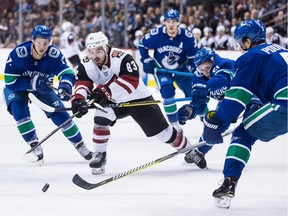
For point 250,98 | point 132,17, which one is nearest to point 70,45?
point 132,17

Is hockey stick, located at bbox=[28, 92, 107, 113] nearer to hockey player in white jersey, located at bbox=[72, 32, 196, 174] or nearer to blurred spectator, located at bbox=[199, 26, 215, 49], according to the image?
hockey player in white jersey, located at bbox=[72, 32, 196, 174]

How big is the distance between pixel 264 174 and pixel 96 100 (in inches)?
46.3

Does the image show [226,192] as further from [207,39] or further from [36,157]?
[207,39]

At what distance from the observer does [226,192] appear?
3889 mm

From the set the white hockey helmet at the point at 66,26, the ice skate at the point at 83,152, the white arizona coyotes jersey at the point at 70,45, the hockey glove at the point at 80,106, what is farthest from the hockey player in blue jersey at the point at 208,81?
the white hockey helmet at the point at 66,26

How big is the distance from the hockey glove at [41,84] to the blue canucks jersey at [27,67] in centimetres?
6

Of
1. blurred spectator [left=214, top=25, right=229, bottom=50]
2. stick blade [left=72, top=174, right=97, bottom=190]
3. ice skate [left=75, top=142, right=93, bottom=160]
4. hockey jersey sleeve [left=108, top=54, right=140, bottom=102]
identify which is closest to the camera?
stick blade [left=72, top=174, right=97, bottom=190]

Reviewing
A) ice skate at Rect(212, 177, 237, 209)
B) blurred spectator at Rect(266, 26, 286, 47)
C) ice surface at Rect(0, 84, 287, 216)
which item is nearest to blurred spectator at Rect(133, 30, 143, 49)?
blurred spectator at Rect(266, 26, 286, 47)

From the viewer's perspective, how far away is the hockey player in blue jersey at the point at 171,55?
699 cm

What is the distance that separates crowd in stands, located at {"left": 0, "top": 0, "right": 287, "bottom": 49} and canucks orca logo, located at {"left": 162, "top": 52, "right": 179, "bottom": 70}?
5553 mm

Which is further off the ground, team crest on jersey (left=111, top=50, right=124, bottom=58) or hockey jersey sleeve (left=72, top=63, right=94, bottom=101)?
team crest on jersey (left=111, top=50, right=124, bottom=58)

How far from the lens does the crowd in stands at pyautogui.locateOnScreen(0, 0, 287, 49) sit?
12844mm

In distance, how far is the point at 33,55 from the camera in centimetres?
533

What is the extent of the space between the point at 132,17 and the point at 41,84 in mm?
8183
